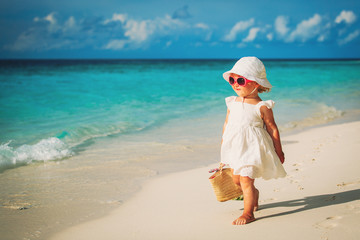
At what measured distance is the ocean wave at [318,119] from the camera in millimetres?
8648

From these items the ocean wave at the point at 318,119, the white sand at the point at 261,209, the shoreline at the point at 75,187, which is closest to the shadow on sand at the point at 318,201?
the white sand at the point at 261,209

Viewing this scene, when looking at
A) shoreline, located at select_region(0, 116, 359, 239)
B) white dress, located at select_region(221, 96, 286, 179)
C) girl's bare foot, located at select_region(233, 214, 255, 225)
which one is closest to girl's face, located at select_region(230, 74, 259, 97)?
white dress, located at select_region(221, 96, 286, 179)

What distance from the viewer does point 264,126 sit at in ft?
10.0

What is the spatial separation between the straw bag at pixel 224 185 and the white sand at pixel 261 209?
0.19 meters

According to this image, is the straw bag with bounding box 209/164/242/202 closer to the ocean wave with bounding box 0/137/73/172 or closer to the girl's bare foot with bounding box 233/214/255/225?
the girl's bare foot with bounding box 233/214/255/225

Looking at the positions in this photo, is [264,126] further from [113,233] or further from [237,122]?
[113,233]

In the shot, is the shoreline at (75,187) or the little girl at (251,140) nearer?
the little girl at (251,140)

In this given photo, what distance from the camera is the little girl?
2910 mm

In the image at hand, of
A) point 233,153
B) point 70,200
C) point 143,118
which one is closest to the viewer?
point 233,153

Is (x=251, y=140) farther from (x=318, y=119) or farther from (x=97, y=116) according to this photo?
(x=97, y=116)

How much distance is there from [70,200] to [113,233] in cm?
117

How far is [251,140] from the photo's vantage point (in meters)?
2.93

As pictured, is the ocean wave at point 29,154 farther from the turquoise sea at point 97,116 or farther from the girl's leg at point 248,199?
the girl's leg at point 248,199

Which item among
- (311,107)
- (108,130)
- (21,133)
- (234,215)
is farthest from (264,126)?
(311,107)
